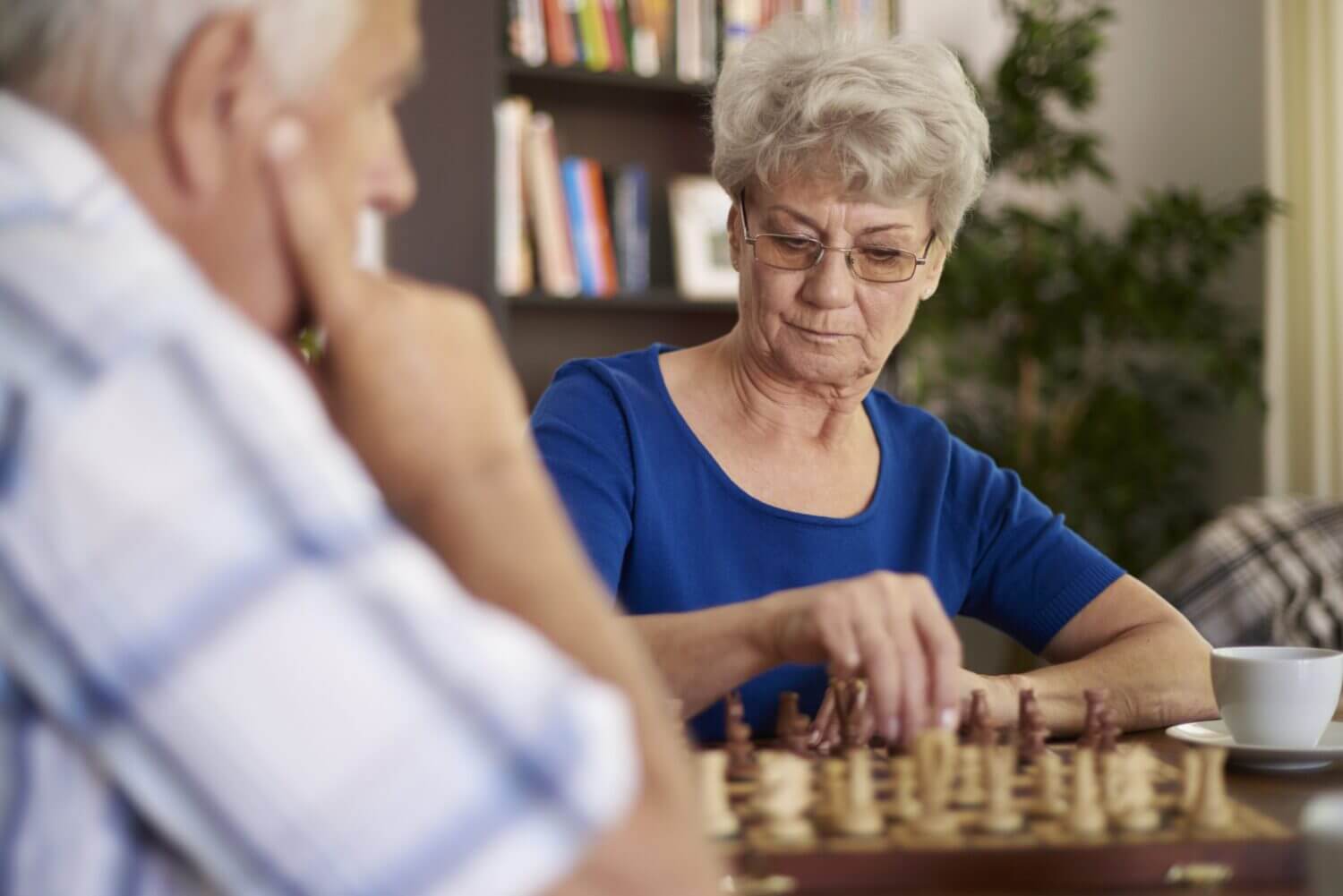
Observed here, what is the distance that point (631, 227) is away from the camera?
3.51 meters

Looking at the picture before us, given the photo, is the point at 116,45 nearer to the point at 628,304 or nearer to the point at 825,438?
the point at 825,438

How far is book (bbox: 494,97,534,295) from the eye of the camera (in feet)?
10.8

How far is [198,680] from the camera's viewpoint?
1.81 feet

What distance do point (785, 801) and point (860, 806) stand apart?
48 mm

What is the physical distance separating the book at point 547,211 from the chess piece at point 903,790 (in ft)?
7.95

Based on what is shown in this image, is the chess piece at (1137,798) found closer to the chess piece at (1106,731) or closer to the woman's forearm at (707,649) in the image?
the chess piece at (1106,731)

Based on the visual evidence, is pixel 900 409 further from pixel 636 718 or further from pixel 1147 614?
pixel 636 718

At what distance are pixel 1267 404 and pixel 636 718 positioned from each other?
12.1 feet

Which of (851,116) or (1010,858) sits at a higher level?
(851,116)

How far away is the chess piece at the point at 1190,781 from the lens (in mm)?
981

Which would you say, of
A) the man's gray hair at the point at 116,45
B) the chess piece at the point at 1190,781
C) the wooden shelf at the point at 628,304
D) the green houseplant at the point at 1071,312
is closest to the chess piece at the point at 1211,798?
the chess piece at the point at 1190,781

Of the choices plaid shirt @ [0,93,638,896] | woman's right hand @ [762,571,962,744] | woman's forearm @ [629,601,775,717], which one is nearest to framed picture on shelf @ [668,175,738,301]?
woman's forearm @ [629,601,775,717]

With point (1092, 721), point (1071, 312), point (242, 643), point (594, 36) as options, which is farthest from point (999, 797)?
point (1071, 312)

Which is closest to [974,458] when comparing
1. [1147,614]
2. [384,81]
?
[1147,614]
